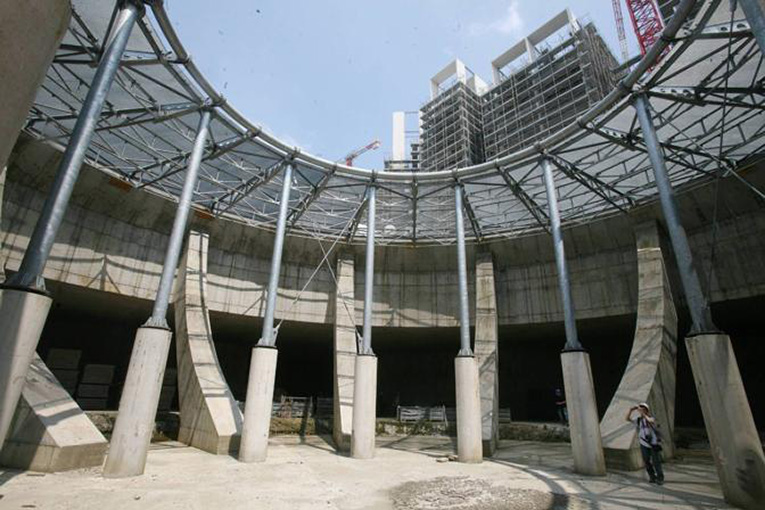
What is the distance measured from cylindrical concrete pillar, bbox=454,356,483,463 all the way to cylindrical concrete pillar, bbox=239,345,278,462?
20.7 ft

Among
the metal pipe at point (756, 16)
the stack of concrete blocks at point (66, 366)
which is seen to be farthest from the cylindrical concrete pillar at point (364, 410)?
the stack of concrete blocks at point (66, 366)

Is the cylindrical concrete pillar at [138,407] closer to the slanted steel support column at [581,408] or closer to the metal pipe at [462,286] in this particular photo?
the metal pipe at [462,286]

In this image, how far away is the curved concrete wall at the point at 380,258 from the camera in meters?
16.0

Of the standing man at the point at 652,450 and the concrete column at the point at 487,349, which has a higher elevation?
the concrete column at the point at 487,349

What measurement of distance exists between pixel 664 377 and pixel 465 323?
7.40m

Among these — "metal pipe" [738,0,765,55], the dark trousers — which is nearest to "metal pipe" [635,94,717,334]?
the dark trousers

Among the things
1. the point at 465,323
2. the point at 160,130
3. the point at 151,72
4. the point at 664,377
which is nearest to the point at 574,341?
the point at 465,323

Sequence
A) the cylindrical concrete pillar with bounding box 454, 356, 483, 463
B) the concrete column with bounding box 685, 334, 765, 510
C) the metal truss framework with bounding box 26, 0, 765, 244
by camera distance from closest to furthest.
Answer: the concrete column with bounding box 685, 334, 765, 510 < the metal truss framework with bounding box 26, 0, 765, 244 < the cylindrical concrete pillar with bounding box 454, 356, 483, 463

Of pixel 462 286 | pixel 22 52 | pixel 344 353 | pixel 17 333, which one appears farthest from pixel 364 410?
pixel 22 52

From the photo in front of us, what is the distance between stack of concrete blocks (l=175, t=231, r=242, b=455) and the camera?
1401 cm

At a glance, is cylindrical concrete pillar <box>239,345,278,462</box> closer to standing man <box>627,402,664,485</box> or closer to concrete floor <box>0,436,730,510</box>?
concrete floor <box>0,436,730,510</box>

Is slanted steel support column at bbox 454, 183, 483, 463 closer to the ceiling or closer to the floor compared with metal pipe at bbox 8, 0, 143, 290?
closer to the floor

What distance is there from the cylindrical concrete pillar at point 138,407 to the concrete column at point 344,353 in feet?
24.1

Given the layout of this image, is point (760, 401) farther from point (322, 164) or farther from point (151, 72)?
point (151, 72)
